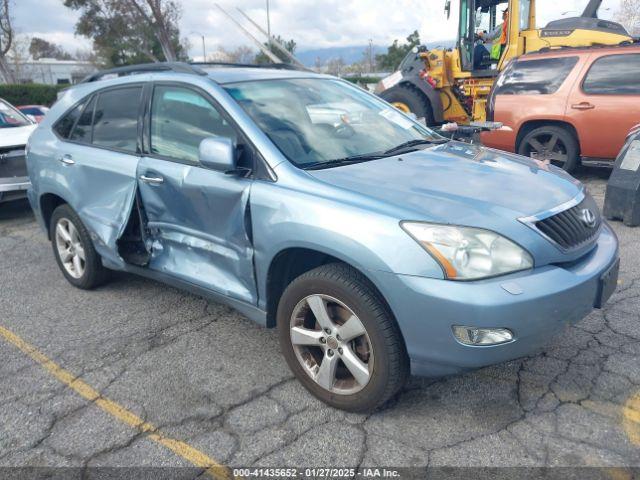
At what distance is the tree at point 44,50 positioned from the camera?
55.4m

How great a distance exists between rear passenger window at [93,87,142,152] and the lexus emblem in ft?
9.00

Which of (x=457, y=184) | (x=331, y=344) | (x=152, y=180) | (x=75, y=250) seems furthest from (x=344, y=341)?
(x=75, y=250)

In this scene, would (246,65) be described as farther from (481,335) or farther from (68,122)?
(481,335)

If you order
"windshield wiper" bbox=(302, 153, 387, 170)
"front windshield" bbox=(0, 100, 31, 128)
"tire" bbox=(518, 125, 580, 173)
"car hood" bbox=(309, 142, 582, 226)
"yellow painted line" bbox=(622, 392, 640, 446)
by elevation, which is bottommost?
"yellow painted line" bbox=(622, 392, 640, 446)

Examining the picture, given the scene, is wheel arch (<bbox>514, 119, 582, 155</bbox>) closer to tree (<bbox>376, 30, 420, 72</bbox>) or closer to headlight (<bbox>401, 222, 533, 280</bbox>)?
headlight (<bbox>401, 222, 533, 280</bbox>)

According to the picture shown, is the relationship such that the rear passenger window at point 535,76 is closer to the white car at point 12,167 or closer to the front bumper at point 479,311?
the front bumper at point 479,311

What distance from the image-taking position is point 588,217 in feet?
9.31

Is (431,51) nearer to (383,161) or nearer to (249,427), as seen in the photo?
(383,161)

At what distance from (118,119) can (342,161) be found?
1.80 meters

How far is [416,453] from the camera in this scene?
2.45m

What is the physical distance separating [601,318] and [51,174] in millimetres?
4118

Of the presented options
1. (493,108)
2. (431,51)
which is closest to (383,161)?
(493,108)

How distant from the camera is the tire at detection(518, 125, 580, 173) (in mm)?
7391

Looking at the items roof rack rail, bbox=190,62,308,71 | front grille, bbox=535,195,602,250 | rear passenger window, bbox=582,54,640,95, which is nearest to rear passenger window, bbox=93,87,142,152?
roof rack rail, bbox=190,62,308,71
